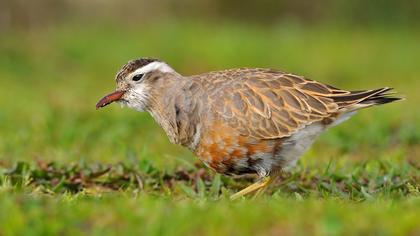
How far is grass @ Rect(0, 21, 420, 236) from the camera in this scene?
4.89m

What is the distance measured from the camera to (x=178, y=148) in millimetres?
9539

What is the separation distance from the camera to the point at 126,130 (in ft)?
32.1

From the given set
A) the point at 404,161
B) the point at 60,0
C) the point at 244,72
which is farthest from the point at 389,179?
the point at 60,0

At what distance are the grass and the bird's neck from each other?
1.30 ft

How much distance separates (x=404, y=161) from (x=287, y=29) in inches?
352

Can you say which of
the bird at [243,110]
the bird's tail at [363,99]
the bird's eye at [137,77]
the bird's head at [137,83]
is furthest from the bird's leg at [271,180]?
the bird's eye at [137,77]

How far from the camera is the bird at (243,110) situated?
21.4 ft

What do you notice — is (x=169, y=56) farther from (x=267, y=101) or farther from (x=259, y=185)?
(x=259, y=185)

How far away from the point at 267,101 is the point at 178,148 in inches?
117

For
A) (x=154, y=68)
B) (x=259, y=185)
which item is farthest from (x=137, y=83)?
(x=259, y=185)

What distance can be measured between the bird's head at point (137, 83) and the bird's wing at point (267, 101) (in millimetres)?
461

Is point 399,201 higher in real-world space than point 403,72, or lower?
higher

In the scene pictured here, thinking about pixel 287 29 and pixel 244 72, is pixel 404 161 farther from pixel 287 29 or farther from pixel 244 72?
pixel 287 29

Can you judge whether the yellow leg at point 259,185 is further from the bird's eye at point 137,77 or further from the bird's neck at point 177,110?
the bird's eye at point 137,77
